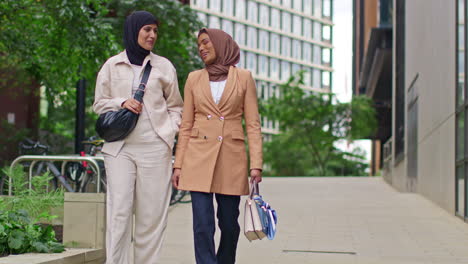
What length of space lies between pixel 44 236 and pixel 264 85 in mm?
95459

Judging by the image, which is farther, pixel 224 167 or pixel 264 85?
pixel 264 85

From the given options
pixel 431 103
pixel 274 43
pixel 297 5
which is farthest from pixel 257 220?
pixel 297 5

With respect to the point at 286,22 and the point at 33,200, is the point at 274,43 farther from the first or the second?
the point at 33,200

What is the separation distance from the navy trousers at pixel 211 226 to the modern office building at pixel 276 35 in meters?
86.5

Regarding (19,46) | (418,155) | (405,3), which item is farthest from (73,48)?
(405,3)

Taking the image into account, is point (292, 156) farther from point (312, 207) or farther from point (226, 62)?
point (226, 62)

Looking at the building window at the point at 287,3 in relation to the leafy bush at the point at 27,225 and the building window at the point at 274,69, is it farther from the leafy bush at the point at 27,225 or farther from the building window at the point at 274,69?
the leafy bush at the point at 27,225

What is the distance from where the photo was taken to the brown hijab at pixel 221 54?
524 cm

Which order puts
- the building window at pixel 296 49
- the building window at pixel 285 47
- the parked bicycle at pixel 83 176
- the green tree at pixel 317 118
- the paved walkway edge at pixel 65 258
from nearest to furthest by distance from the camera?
the paved walkway edge at pixel 65 258
the parked bicycle at pixel 83 176
the green tree at pixel 317 118
the building window at pixel 285 47
the building window at pixel 296 49

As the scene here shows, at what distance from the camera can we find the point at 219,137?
17.2 feet

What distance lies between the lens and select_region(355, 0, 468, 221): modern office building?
1195cm

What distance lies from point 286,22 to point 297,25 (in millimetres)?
2624

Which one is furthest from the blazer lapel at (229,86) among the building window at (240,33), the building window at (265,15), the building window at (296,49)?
the building window at (296,49)

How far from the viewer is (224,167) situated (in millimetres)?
5266
